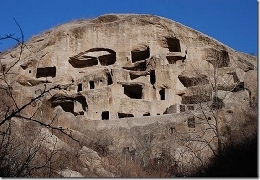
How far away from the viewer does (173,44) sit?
31.4m

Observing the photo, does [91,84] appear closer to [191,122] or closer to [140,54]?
[140,54]

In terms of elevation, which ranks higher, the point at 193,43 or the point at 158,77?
the point at 193,43

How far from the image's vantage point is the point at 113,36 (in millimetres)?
31141

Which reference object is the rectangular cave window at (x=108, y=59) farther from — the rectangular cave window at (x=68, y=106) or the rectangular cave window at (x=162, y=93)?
the rectangular cave window at (x=68, y=106)

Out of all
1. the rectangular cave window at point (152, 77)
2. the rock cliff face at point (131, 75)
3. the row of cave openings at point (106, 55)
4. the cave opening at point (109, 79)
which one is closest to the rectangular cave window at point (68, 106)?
the rock cliff face at point (131, 75)

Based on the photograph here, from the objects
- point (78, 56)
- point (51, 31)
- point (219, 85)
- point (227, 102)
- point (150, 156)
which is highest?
point (51, 31)

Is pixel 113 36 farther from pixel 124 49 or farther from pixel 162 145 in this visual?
pixel 162 145

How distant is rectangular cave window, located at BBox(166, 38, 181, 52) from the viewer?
31055 millimetres

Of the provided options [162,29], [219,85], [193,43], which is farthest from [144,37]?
[219,85]

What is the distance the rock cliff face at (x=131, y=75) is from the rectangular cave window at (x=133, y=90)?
7 cm

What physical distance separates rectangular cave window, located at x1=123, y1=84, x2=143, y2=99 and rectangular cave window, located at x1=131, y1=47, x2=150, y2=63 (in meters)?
3.60

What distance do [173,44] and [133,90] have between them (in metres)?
5.52

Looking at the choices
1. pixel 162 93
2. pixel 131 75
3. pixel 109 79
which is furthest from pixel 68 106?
pixel 162 93

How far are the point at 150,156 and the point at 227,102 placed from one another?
6386mm
